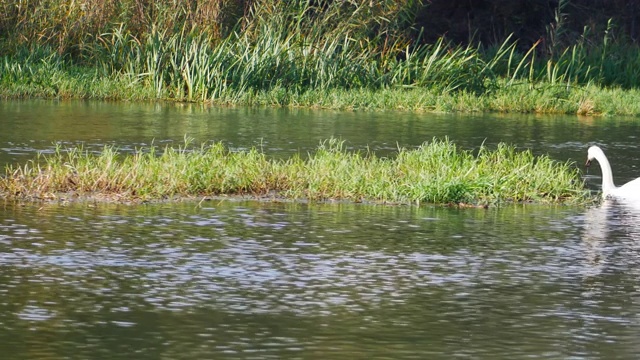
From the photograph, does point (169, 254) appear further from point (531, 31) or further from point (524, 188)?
point (531, 31)

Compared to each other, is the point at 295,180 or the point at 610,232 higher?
the point at 295,180

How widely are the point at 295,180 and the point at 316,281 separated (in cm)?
388

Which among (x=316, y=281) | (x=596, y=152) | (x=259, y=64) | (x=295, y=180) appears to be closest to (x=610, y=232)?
(x=295, y=180)

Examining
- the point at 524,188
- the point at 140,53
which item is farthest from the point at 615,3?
the point at 524,188

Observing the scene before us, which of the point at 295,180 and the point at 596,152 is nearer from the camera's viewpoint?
the point at 295,180

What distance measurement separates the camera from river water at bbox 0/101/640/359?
21.2 ft

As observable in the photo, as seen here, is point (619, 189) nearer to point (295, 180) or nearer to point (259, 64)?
point (295, 180)

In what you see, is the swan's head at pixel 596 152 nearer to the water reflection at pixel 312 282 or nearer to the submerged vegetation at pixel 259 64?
the water reflection at pixel 312 282

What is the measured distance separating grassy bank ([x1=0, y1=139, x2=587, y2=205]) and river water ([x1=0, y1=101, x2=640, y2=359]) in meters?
0.34

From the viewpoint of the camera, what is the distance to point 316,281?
314 inches

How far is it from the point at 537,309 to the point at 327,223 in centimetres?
314

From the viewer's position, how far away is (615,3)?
35531mm

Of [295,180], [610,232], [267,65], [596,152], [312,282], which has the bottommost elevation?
[312,282]

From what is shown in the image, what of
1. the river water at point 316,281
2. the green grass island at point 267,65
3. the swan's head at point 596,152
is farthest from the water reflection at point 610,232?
the green grass island at point 267,65
